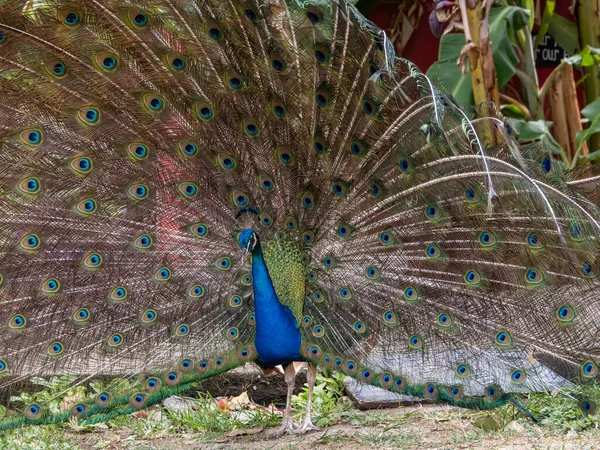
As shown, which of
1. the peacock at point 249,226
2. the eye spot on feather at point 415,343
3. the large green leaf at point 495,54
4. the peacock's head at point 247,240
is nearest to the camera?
the peacock at point 249,226

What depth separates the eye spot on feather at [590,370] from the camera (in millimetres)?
3783

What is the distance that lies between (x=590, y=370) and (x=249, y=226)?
1814 mm

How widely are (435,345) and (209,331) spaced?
1165 millimetres

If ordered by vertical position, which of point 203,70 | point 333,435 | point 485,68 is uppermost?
point 485,68

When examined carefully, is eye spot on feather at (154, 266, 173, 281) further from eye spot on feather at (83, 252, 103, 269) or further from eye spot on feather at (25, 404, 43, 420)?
eye spot on feather at (25, 404, 43, 420)

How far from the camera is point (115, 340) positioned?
409 cm

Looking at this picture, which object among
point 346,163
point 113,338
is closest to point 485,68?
point 346,163

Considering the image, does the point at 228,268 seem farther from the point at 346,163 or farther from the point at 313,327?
the point at 346,163

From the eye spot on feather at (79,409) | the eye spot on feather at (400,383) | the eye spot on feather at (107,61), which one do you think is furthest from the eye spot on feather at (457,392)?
the eye spot on feather at (107,61)

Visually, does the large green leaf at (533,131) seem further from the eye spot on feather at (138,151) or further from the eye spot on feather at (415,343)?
the eye spot on feather at (138,151)

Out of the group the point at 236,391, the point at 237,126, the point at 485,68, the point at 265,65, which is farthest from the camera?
the point at 485,68

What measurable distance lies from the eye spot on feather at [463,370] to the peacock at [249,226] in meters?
0.01

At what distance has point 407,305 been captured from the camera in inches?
161

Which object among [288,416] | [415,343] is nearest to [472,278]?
[415,343]
